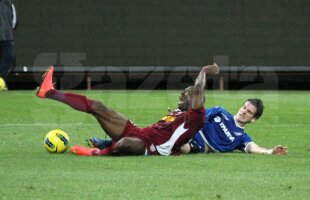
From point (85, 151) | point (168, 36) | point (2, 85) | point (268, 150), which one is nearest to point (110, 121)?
point (85, 151)

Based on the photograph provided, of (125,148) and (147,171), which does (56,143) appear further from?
(147,171)

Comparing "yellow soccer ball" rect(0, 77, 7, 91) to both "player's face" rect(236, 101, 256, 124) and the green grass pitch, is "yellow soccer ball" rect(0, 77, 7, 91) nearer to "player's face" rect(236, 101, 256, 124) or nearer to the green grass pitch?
the green grass pitch

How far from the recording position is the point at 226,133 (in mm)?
10977

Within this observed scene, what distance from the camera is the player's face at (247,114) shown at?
10.9 meters

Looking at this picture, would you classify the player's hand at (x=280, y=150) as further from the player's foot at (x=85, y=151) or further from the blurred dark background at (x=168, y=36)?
the blurred dark background at (x=168, y=36)

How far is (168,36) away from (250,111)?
14.3 metres

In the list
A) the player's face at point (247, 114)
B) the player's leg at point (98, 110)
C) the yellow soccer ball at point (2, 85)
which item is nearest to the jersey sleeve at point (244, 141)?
the player's face at point (247, 114)

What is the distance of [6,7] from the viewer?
23.0 m

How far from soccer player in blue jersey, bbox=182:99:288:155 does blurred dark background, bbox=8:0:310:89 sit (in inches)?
539

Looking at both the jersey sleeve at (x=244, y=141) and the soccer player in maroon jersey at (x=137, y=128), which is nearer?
the soccer player in maroon jersey at (x=137, y=128)

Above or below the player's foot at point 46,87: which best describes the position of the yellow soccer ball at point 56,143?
below

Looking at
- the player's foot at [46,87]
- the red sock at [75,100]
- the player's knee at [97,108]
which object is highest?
the player's foot at [46,87]

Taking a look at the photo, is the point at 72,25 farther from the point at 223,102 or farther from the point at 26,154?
the point at 26,154

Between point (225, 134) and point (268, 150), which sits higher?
point (225, 134)
